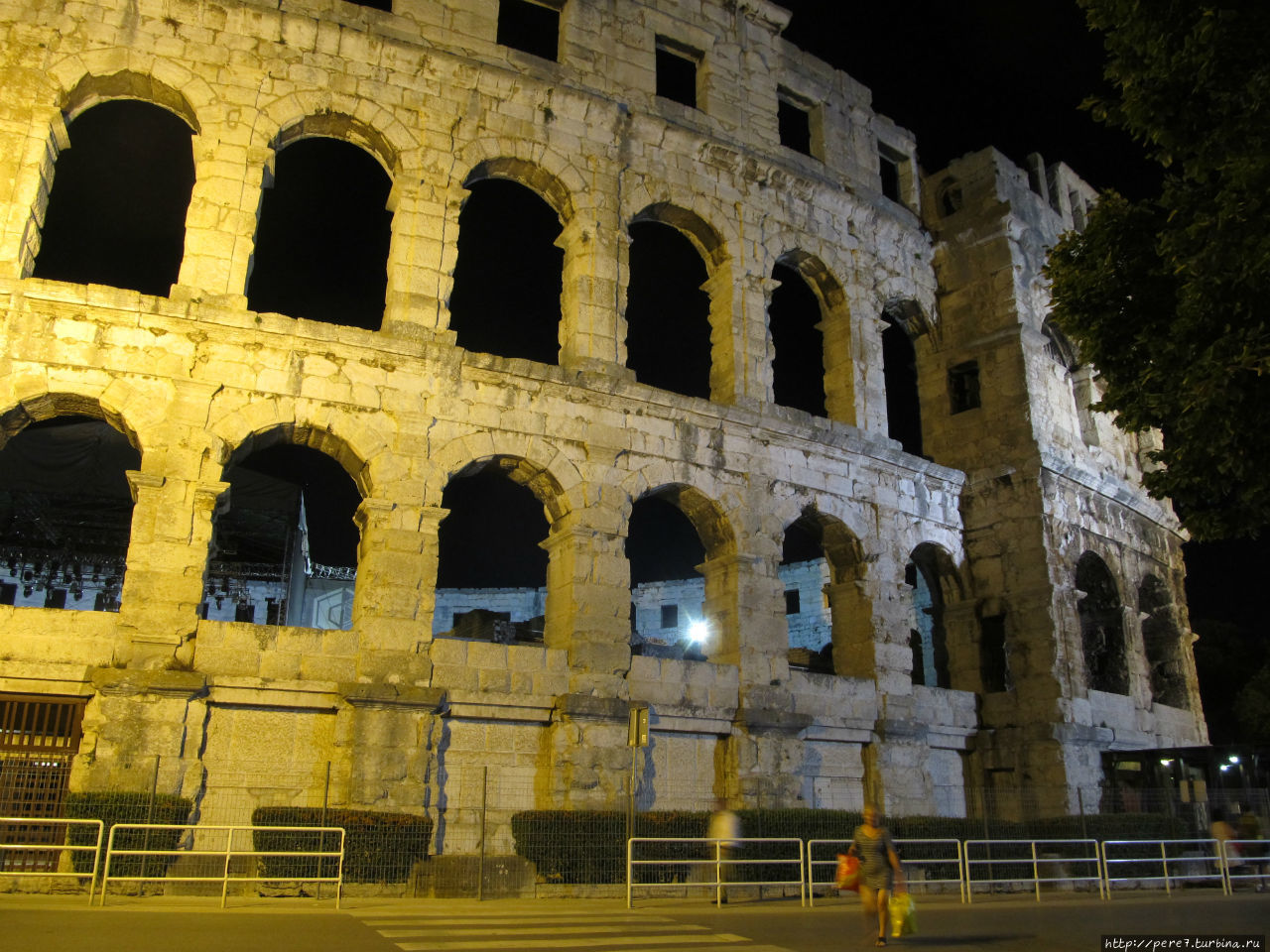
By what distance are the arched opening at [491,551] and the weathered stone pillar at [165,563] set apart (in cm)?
1832

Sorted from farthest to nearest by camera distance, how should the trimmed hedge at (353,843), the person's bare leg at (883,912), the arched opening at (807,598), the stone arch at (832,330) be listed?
the arched opening at (807,598) → the stone arch at (832,330) → the trimmed hedge at (353,843) → the person's bare leg at (883,912)

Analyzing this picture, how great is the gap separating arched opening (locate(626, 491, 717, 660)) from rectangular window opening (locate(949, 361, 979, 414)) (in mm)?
17713

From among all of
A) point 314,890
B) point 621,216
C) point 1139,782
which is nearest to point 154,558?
point 314,890

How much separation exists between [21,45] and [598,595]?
39.1 feet

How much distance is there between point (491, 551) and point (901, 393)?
16.7 m

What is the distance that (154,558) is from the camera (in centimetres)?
1350

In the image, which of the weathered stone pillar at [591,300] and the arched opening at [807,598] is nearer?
the weathered stone pillar at [591,300]

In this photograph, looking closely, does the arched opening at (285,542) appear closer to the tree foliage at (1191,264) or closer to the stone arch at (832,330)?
the stone arch at (832,330)

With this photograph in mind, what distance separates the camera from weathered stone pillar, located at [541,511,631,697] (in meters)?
15.3

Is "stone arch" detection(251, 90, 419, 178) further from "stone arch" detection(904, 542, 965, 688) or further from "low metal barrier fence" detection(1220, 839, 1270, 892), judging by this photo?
"low metal barrier fence" detection(1220, 839, 1270, 892)

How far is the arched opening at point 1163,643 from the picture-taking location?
2408 centimetres

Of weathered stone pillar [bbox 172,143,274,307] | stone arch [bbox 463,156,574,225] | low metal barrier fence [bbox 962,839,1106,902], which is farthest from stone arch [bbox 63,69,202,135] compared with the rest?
low metal barrier fence [bbox 962,839,1106,902]

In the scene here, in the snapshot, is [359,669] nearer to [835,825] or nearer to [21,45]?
[835,825]

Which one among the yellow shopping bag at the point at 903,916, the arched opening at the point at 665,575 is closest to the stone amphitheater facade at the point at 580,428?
the yellow shopping bag at the point at 903,916
